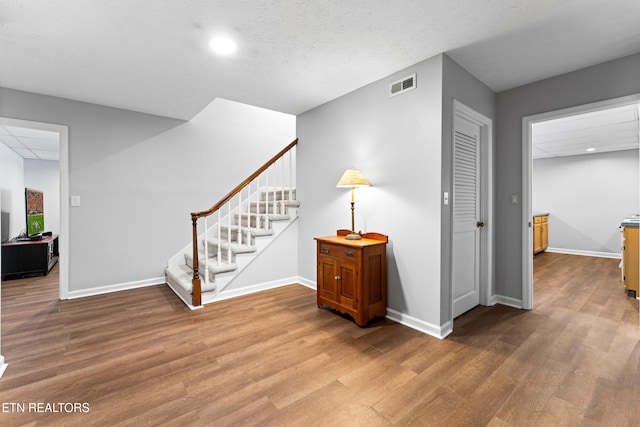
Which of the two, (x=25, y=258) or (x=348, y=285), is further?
(x=25, y=258)

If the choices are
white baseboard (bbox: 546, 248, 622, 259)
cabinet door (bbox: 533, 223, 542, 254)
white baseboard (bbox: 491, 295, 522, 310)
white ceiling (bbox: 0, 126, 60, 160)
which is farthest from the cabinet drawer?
white baseboard (bbox: 546, 248, 622, 259)

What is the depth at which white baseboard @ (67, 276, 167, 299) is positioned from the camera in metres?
3.58

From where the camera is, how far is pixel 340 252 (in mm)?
2877

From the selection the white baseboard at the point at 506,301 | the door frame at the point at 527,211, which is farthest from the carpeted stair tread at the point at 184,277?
the door frame at the point at 527,211

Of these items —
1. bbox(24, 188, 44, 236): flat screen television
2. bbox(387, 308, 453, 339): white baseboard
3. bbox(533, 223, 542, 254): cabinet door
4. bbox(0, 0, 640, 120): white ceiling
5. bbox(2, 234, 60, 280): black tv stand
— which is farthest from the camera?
bbox(533, 223, 542, 254): cabinet door

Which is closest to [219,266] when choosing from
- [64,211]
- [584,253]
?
[64,211]

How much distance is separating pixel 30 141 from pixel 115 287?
3.57 m

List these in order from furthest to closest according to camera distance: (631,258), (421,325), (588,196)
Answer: (588,196) → (631,258) → (421,325)

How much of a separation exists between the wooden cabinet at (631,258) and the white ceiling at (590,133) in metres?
1.51

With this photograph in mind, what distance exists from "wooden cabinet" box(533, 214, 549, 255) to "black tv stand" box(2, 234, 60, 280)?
925 centimetres

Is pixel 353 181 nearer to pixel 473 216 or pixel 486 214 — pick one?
pixel 473 216

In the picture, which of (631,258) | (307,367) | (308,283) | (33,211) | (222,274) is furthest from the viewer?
(33,211)

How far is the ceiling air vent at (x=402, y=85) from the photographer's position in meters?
2.69

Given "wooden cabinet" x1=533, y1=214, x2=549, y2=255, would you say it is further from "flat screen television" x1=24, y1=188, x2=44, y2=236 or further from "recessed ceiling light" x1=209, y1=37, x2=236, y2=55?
"flat screen television" x1=24, y1=188, x2=44, y2=236
